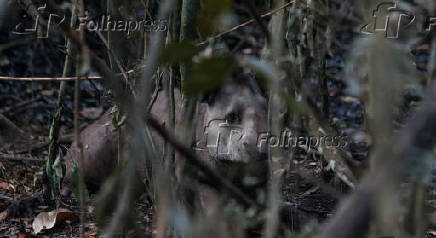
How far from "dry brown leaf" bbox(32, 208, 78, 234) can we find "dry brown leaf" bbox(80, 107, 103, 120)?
2.82 meters

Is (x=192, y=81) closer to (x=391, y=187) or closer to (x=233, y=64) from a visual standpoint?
(x=233, y=64)

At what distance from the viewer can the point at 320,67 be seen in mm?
3533

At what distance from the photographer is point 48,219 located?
3375mm

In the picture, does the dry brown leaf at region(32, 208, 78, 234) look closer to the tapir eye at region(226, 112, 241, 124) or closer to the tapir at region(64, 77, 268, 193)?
the tapir at region(64, 77, 268, 193)

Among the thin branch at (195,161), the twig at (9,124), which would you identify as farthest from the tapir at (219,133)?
the thin branch at (195,161)

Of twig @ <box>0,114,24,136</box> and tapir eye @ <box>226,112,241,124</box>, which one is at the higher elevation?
tapir eye @ <box>226,112,241,124</box>

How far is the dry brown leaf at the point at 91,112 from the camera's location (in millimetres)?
6230

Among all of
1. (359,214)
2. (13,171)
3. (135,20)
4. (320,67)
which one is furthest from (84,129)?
(359,214)

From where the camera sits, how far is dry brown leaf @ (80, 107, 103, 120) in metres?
6.23

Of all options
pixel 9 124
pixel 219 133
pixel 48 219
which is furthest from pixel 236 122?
pixel 9 124

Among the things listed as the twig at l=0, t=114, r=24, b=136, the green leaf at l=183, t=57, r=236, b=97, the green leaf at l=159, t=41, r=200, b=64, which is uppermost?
the green leaf at l=159, t=41, r=200, b=64

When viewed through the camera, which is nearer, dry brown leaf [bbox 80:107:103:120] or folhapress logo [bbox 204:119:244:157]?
folhapress logo [bbox 204:119:244:157]
